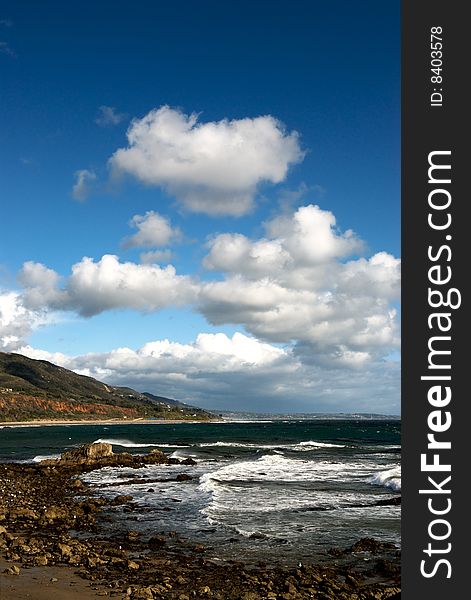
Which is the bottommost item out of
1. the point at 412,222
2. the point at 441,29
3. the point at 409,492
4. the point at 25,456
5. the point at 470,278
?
the point at 25,456

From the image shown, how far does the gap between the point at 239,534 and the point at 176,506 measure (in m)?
8.36

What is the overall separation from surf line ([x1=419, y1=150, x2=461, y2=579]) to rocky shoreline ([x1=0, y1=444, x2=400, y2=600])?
779cm

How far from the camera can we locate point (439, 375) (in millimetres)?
8945

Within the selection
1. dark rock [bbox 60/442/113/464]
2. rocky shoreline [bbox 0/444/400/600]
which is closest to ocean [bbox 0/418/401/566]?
rocky shoreline [bbox 0/444/400/600]

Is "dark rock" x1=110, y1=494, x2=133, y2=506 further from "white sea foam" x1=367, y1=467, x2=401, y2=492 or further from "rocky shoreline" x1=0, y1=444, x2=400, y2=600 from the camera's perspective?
"white sea foam" x1=367, y1=467, x2=401, y2=492

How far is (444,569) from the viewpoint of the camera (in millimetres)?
8500

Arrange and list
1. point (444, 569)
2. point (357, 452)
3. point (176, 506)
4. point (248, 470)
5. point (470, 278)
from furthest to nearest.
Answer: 1. point (357, 452)
2. point (248, 470)
3. point (176, 506)
4. point (470, 278)
5. point (444, 569)

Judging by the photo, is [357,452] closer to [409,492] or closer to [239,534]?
[239,534]

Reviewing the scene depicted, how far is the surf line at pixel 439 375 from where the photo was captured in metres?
8.62

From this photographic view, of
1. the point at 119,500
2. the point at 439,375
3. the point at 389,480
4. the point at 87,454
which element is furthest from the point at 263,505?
the point at 87,454

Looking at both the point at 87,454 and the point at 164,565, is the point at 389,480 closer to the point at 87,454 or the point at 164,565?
the point at 164,565

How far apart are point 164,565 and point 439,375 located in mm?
13897

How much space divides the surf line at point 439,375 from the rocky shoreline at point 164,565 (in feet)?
25.6

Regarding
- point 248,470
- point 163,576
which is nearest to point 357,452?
point 248,470
